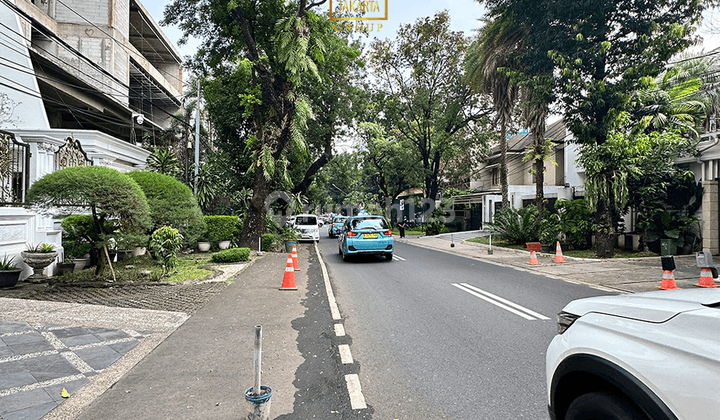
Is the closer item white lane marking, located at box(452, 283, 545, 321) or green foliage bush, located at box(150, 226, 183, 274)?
white lane marking, located at box(452, 283, 545, 321)

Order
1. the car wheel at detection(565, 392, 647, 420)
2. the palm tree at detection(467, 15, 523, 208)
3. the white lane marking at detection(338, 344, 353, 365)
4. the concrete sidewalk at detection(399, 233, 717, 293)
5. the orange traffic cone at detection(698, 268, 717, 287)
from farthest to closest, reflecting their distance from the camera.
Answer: the palm tree at detection(467, 15, 523, 208) < the concrete sidewalk at detection(399, 233, 717, 293) < the orange traffic cone at detection(698, 268, 717, 287) < the white lane marking at detection(338, 344, 353, 365) < the car wheel at detection(565, 392, 647, 420)

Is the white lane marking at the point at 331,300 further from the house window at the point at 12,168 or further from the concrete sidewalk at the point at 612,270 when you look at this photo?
the house window at the point at 12,168

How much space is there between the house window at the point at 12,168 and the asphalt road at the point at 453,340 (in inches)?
316

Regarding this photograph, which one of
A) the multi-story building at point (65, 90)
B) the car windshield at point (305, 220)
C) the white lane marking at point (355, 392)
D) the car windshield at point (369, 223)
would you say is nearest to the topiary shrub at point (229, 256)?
the car windshield at point (369, 223)

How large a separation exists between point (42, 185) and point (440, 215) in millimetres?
29551

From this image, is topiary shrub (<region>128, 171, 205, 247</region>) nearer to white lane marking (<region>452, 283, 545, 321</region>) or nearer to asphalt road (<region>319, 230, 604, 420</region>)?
asphalt road (<region>319, 230, 604, 420</region>)

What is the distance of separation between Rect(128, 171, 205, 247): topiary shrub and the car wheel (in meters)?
10.7

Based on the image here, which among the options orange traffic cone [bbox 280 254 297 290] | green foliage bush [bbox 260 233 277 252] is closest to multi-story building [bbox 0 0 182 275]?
orange traffic cone [bbox 280 254 297 290]

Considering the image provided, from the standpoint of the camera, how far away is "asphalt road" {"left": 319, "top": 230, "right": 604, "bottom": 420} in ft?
12.7

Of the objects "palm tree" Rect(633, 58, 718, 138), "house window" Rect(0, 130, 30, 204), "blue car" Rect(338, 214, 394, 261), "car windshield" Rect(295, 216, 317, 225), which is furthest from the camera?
"car windshield" Rect(295, 216, 317, 225)

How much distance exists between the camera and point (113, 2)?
89.3 feet

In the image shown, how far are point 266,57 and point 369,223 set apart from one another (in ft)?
27.0

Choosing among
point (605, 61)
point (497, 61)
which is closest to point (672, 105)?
point (605, 61)

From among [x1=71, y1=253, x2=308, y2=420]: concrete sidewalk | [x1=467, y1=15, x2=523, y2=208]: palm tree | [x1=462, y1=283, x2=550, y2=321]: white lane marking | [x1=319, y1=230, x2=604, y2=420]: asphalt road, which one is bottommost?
[x1=71, y1=253, x2=308, y2=420]: concrete sidewalk
